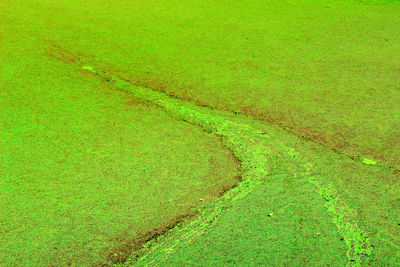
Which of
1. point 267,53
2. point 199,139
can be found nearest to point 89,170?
point 199,139

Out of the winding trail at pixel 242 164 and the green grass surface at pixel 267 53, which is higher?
the green grass surface at pixel 267 53

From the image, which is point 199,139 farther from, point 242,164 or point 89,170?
point 89,170

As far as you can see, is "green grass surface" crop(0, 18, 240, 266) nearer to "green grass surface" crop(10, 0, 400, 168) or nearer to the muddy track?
the muddy track

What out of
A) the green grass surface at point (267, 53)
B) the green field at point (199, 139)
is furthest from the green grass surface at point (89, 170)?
the green grass surface at point (267, 53)

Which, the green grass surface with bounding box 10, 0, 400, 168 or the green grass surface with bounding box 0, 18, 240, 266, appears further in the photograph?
the green grass surface with bounding box 10, 0, 400, 168

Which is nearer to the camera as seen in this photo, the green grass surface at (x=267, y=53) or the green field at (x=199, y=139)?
the green field at (x=199, y=139)

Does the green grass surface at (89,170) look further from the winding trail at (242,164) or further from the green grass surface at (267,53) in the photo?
the green grass surface at (267,53)

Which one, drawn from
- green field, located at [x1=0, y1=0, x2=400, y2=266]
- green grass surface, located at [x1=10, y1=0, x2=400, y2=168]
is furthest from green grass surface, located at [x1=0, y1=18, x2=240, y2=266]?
green grass surface, located at [x1=10, y1=0, x2=400, y2=168]

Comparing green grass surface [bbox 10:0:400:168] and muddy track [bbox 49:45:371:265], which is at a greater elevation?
green grass surface [bbox 10:0:400:168]
